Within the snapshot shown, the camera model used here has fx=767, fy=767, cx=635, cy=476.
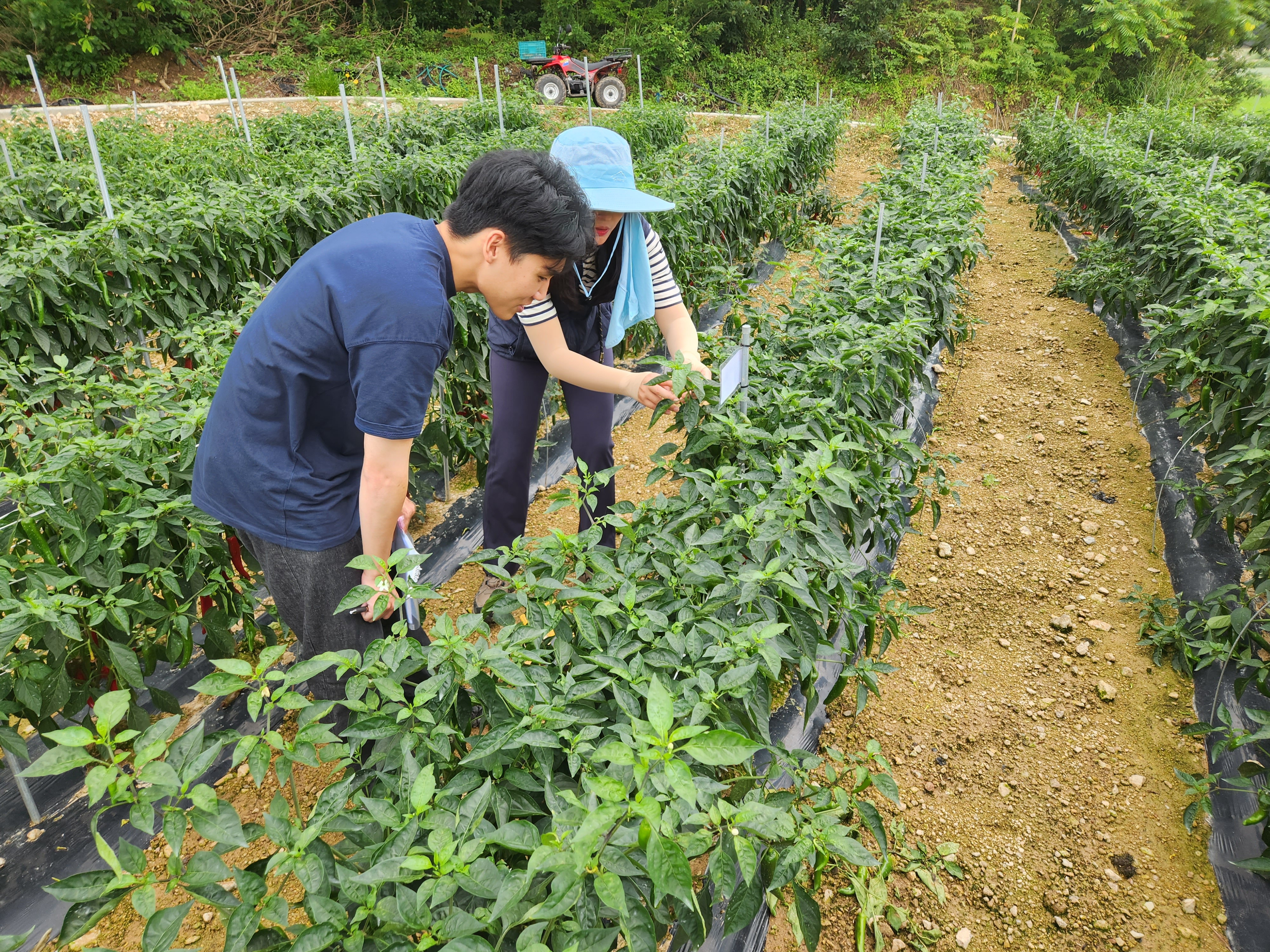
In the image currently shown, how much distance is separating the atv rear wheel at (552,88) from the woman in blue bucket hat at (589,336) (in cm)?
1543

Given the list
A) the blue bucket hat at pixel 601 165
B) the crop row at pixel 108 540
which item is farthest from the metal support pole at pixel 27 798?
the blue bucket hat at pixel 601 165

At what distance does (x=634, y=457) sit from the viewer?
13.8ft

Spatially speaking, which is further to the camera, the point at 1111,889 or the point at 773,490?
the point at 1111,889

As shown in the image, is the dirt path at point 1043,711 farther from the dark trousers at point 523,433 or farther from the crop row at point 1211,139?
the crop row at point 1211,139

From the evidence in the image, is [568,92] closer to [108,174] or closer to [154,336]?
[108,174]

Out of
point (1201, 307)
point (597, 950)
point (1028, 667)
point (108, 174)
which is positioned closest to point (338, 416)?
point (597, 950)

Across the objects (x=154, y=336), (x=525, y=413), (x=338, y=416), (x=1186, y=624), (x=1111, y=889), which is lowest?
(x=1111, y=889)

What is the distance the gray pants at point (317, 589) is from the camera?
1653mm

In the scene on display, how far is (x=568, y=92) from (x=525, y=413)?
54.9 feet

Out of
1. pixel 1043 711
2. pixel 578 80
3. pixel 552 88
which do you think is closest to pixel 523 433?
pixel 1043 711

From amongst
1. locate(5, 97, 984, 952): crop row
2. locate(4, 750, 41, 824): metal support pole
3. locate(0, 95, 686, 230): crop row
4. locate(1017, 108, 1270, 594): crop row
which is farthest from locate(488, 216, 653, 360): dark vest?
locate(0, 95, 686, 230): crop row

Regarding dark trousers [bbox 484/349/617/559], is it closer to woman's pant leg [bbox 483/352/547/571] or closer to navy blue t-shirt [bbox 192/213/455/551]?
woman's pant leg [bbox 483/352/547/571]

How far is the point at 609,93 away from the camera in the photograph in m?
16.6

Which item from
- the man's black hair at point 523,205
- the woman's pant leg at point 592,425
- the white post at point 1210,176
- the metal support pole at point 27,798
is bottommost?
the metal support pole at point 27,798
